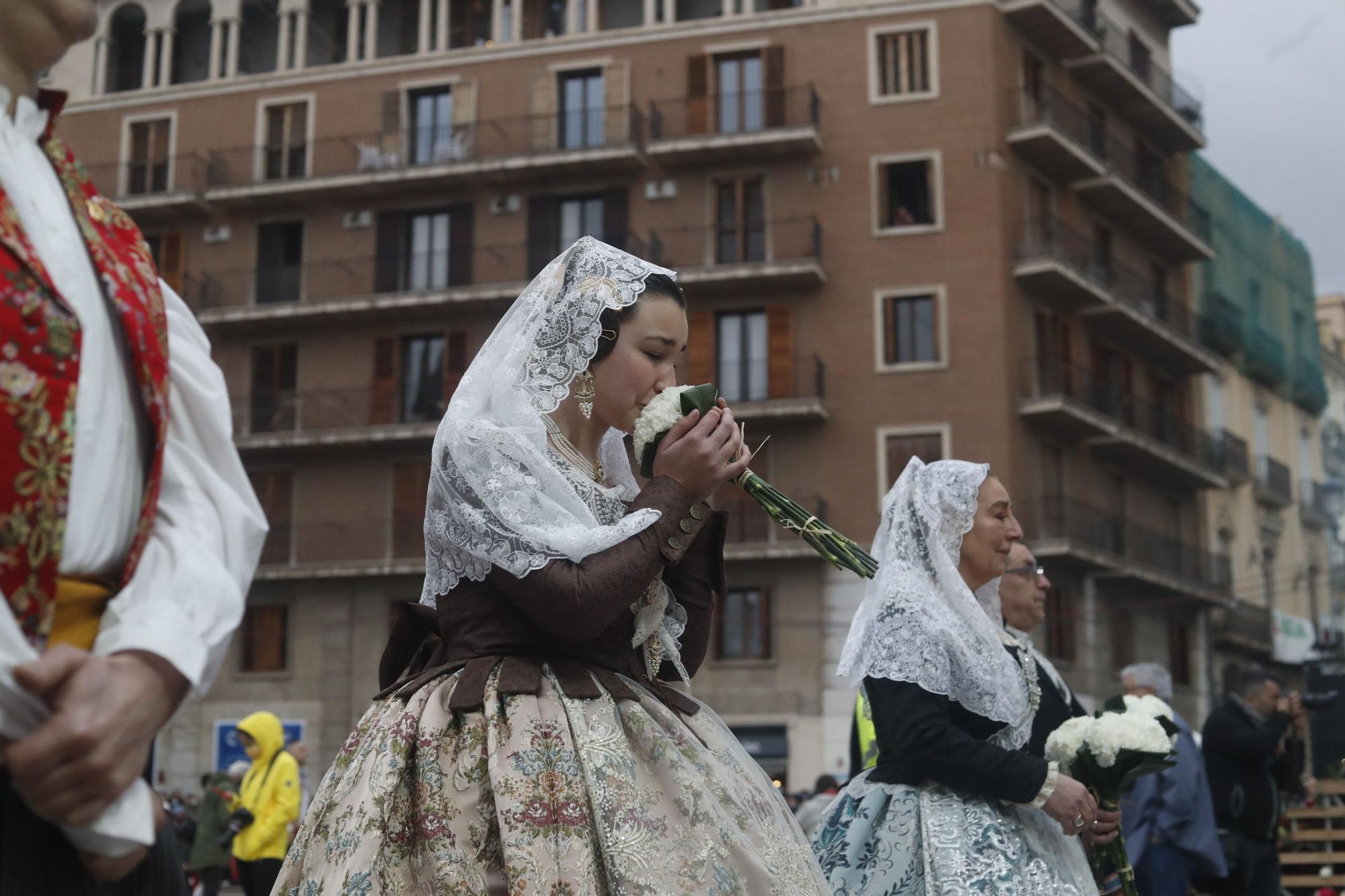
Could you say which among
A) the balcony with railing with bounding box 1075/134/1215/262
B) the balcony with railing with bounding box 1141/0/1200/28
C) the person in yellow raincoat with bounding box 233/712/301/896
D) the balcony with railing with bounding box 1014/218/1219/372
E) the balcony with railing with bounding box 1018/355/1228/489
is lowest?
the person in yellow raincoat with bounding box 233/712/301/896

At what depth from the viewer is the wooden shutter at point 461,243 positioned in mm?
33844

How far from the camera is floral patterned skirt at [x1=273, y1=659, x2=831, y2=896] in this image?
131 inches

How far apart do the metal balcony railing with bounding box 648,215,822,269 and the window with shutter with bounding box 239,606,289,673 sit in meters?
10.1

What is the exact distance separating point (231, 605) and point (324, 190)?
110 feet

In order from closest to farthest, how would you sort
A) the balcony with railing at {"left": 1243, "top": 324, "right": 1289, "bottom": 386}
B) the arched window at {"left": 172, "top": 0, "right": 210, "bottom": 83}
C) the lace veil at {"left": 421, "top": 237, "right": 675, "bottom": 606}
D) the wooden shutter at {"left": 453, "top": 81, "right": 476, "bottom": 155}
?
1. the lace veil at {"left": 421, "top": 237, "right": 675, "bottom": 606}
2. the wooden shutter at {"left": 453, "top": 81, "right": 476, "bottom": 155}
3. the arched window at {"left": 172, "top": 0, "right": 210, "bottom": 83}
4. the balcony with railing at {"left": 1243, "top": 324, "right": 1289, "bottom": 386}

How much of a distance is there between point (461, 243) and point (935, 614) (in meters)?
29.6

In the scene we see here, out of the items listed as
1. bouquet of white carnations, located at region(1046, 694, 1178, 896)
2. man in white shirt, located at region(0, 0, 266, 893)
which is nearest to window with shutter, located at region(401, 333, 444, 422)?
bouquet of white carnations, located at region(1046, 694, 1178, 896)

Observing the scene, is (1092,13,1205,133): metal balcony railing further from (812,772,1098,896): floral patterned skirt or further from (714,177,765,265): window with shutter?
(812,772,1098,896): floral patterned skirt

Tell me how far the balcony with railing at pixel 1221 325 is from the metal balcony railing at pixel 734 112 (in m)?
12.3

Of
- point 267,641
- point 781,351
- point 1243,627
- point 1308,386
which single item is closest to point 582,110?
point 781,351

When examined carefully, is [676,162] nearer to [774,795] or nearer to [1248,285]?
[1248,285]

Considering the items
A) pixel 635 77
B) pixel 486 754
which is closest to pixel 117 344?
pixel 486 754

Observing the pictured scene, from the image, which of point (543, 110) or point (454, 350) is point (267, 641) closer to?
point (454, 350)

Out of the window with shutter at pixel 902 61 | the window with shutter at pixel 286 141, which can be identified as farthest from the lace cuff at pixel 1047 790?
the window with shutter at pixel 286 141
